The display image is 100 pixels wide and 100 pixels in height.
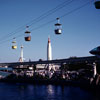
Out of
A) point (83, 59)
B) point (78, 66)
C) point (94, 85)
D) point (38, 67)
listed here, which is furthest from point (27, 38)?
point (38, 67)

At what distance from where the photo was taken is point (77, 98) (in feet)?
143

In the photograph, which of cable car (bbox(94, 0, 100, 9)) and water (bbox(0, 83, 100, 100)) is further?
water (bbox(0, 83, 100, 100))

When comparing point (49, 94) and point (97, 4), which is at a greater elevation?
point (97, 4)

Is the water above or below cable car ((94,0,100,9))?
below

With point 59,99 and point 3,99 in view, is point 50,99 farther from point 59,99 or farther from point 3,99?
point 3,99

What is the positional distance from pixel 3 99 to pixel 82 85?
29.1 meters

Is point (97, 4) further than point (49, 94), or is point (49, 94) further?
point (49, 94)

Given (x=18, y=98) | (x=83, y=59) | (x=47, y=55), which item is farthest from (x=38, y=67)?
(x=18, y=98)

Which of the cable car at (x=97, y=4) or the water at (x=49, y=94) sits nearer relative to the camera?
the cable car at (x=97, y=4)

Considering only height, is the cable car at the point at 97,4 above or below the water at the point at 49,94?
above

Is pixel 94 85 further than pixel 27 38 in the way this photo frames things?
Yes

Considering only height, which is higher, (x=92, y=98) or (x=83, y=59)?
(x=83, y=59)

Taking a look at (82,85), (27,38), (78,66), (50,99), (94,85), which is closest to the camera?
(27,38)

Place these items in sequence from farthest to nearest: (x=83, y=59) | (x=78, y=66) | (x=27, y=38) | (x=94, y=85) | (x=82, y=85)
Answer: (x=78, y=66) → (x=83, y=59) → (x=82, y=85) → (x=94, y=85) → (x=27, y=38)
